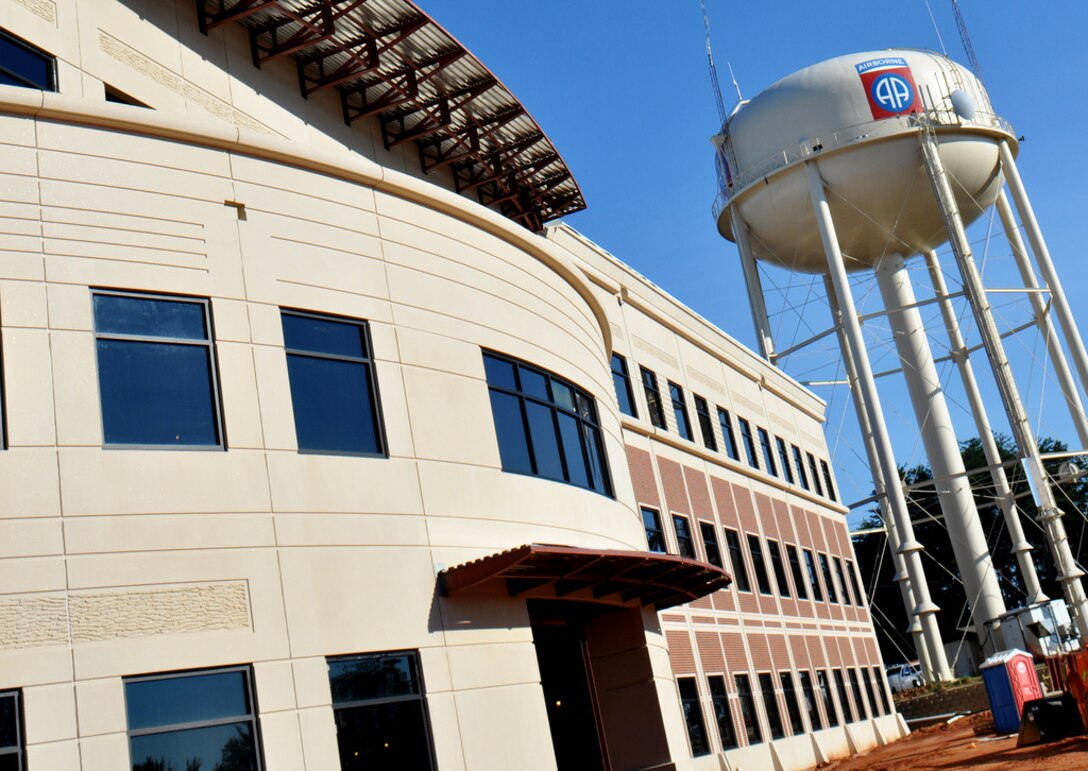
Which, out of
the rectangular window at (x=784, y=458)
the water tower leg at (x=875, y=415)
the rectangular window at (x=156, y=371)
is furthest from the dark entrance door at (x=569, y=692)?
the rectangular window at (x=784, y=458)

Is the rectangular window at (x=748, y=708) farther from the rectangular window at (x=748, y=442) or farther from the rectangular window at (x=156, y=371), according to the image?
the rectangular window at (x=156, y=371)

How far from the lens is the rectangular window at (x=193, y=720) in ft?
41.3

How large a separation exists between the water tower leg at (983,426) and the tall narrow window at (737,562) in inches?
482

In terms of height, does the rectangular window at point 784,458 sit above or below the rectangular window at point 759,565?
above

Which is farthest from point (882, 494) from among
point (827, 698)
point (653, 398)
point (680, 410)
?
point (653, 398)

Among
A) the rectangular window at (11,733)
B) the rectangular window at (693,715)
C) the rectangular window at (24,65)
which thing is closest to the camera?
Answer: the rectangular window at (11,733)

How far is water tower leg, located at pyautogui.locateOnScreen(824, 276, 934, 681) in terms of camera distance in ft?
130

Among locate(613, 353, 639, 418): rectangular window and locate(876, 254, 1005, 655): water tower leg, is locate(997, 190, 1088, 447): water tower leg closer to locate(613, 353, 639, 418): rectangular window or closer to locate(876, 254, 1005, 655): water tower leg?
locate(876, 254, 1005, 655): water tower leg

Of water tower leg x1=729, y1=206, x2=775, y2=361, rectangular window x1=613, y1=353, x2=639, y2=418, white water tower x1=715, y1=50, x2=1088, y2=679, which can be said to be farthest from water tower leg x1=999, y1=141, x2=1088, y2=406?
rectangular window x1=613, y1=353, x2=639, y2=418

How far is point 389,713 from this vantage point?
14602mm

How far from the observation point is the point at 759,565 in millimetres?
34969

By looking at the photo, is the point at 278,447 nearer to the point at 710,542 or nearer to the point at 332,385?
the point at 332,385

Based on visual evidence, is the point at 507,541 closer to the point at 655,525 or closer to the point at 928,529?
the point at 655,525

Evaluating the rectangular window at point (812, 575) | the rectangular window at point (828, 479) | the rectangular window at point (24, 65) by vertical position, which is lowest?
the rectangular window at point (812, 575)
